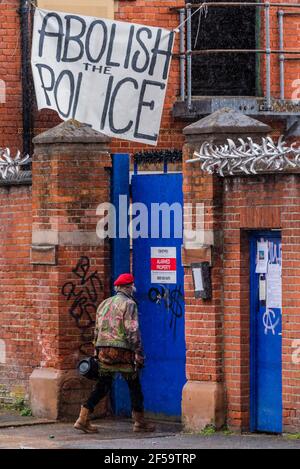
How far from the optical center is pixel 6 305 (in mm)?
15172

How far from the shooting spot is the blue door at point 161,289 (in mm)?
13867

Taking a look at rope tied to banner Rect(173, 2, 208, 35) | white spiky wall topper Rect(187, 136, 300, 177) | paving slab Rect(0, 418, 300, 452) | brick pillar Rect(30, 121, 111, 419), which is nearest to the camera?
paving slab Rect(0, 418, 300, 452)

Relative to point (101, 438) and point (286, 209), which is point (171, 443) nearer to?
point (101, 438)

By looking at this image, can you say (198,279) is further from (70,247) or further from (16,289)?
(16,289)

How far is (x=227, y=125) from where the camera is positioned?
13.1m

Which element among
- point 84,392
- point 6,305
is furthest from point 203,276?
point 6,305

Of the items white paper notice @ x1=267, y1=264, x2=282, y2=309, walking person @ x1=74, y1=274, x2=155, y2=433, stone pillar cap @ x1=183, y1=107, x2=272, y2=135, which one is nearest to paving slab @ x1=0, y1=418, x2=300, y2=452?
walking person @ x1=74, y1=274, x2=155, y2=433

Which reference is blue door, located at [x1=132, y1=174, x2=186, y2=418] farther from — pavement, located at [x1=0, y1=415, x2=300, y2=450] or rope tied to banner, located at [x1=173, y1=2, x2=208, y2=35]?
rope tied to banner, located at [x1=173, y1=2, x2=208, y2=35]

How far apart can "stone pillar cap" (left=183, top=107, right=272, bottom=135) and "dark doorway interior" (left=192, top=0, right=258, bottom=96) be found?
4859 millimetres

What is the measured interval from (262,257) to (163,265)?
4.99ft

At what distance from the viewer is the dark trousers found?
13055 mm

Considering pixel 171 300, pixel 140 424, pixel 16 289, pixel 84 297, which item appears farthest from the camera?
pixel 16 289

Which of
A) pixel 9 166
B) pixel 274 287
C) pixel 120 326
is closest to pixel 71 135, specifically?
pixel 9 166

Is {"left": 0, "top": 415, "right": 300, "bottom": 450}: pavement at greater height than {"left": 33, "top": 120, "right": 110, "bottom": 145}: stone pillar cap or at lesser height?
lesser
